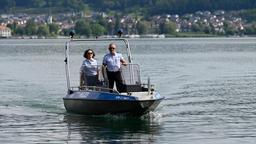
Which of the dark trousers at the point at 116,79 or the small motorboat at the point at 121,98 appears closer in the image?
the small motorboat at the point at 121,98

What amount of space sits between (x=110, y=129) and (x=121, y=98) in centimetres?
159

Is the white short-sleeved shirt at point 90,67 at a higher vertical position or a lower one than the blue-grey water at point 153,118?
higher

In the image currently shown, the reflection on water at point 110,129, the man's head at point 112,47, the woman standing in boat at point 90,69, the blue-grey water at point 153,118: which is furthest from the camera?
the woman standing in boat at point 90,69

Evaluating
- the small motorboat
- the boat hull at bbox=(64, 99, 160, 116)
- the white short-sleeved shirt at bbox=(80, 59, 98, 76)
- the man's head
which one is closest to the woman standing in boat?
the white short-sleeved shirt at bbox=(80, 59, 98, 76)

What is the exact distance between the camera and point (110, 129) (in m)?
29.5

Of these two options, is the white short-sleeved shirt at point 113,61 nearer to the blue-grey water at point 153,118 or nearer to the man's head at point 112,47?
the man's head at point 112,47

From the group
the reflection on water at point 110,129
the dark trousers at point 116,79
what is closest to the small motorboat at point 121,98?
the dark trousers at point 116,79

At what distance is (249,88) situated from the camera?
45.3 metres

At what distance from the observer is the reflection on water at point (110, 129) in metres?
27.3

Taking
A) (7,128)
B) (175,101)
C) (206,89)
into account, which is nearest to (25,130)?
(7,128)

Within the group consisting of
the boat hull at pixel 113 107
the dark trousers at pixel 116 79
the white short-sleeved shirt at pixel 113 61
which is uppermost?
the white short-sleeved shirt at pixel 113 61

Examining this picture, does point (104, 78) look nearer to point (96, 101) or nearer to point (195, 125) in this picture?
point (96, 101)

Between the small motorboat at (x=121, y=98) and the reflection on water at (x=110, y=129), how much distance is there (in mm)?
299

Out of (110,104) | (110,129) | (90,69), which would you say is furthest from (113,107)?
(90,69)
